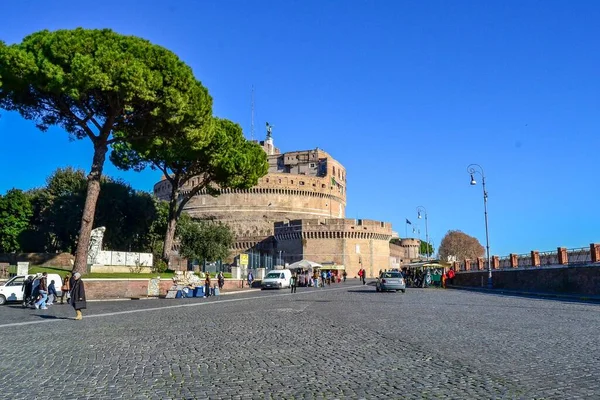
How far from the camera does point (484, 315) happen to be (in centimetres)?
1413

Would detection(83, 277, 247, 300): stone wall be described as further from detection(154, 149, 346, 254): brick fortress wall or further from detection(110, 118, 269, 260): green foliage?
detection(154, 149, 346, 254): brick fortress wall

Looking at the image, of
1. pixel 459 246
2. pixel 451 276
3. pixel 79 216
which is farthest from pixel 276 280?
pixel 459 246

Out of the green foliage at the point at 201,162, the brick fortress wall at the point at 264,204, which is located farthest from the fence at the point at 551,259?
the brick fortress wall at the point at 264,204

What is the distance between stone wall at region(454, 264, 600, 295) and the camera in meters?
23.6

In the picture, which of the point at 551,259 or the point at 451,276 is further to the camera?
the point at 451,276

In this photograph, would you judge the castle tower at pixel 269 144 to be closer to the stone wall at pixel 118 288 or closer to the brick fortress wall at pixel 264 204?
the brick fortress wall at pixel 264 204

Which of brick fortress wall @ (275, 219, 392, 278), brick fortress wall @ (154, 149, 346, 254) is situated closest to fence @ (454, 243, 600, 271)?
brick fortress wall @ (275, 219, 392, 278)

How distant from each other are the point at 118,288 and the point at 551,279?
21.1 m

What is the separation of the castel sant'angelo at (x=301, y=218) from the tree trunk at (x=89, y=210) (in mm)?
27654

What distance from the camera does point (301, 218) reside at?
80562 mm

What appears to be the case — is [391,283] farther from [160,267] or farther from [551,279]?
[160,267]

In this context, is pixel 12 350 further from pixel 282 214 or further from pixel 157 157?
pixel 282 214

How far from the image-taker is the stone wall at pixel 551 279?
23.6 m

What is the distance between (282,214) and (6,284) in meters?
60.7
